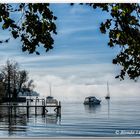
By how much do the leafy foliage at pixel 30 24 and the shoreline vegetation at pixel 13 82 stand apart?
621 millimetres

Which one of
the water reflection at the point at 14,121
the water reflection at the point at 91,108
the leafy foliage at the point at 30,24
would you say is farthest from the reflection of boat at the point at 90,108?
the leafy foliage at the point at 30,24

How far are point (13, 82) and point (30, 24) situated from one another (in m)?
1.39

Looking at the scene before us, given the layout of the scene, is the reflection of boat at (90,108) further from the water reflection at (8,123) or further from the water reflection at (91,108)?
the water reflection at (8,123)

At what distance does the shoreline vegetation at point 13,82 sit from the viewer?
671cm

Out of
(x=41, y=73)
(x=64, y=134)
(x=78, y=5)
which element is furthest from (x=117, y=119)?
(x=78, y=5)

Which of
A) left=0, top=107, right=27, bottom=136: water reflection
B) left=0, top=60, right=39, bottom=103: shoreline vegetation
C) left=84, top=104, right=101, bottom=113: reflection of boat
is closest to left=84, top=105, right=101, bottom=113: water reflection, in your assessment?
left=84, top=104, right=101, bottom=113: reflection of boat

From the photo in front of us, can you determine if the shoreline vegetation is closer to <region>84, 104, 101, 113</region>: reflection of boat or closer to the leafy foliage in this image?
the leafy foliage

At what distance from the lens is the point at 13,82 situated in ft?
23.6

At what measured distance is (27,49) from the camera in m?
6.19

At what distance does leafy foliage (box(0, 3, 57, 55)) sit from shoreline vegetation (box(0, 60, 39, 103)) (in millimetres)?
621

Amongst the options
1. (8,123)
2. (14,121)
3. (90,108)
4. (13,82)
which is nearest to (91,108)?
(90,108)

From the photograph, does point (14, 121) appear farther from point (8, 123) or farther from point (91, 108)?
point (91, 108)

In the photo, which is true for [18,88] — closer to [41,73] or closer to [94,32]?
[41,73]

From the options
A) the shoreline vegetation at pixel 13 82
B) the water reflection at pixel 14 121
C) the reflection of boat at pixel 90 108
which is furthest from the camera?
the water reflection at pixel 14 121
